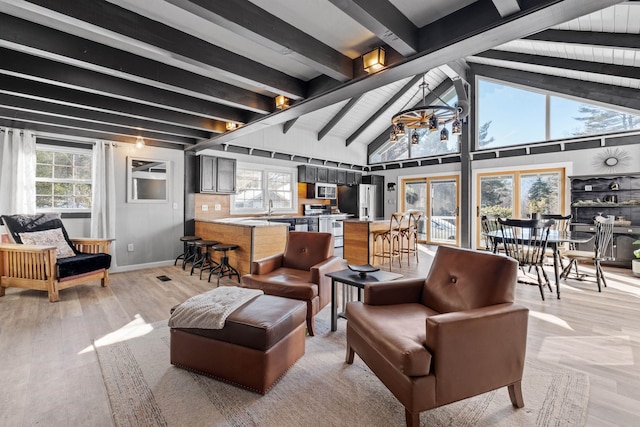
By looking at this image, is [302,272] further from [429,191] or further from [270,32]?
[429,191]

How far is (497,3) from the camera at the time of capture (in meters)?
1.72

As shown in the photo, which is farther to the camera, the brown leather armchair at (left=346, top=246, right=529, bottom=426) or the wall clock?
the wall clock

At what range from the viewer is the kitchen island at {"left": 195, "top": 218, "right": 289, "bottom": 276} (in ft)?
14.5

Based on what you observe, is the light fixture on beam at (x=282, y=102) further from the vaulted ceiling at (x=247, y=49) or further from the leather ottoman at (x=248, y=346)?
the leather ottoman at (x=248, y=346)

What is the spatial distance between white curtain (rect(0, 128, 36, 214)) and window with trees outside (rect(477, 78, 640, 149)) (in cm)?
868

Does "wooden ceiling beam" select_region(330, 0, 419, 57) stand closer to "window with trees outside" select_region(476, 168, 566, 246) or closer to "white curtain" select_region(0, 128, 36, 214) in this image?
"white curtain" select_region(0, 128, 36, 214)

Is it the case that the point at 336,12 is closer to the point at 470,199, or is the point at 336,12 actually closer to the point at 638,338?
the point at 638,338

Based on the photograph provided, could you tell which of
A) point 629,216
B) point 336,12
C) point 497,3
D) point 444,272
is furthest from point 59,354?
point 629,216

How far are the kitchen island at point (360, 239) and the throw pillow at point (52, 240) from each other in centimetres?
440

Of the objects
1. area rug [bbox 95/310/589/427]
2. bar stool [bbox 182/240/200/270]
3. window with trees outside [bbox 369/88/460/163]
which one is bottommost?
area rug [bbox 95/310/589/427]

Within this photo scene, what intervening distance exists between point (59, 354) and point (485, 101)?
8380 mm

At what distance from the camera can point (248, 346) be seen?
6.07 feet

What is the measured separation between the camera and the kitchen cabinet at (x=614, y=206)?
5168mm

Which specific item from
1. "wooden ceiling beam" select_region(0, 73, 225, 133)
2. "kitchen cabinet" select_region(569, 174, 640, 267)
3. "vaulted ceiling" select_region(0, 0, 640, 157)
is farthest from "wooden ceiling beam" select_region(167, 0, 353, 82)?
"kitchen cabinet" select_region(569, 174, 640, 267)
